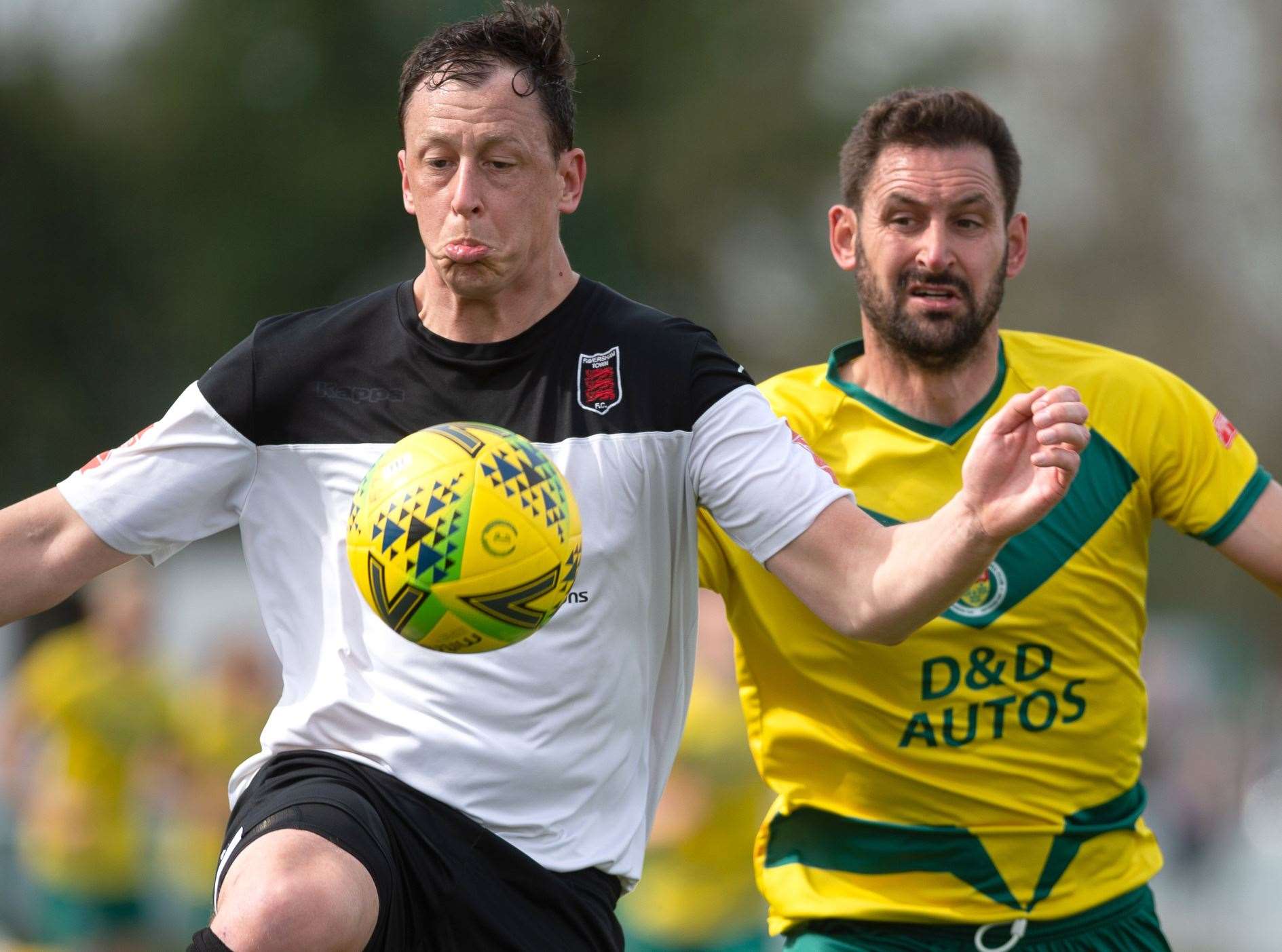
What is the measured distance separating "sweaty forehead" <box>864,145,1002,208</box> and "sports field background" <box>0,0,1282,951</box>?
16357 millimetres

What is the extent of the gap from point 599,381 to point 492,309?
34 cm

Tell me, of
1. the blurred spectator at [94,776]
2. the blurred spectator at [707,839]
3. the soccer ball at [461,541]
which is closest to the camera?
the soccer ball at [461,541]

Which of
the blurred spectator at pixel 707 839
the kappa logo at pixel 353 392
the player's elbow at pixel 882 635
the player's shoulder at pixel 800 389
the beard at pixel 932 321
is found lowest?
the blurred spectator at pixel 707 839

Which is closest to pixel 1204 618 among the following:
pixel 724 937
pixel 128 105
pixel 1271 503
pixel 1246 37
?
pixel 1246 37

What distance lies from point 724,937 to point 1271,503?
397cm

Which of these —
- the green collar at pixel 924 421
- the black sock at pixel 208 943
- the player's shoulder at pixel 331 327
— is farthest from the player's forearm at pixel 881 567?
the black sock at pixel 208 943

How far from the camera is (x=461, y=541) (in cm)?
396

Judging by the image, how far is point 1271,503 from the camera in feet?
16.9

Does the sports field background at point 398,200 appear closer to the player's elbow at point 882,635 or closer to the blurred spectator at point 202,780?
the blurred spectator at point 202,780

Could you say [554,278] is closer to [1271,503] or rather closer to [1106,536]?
[1106,536]

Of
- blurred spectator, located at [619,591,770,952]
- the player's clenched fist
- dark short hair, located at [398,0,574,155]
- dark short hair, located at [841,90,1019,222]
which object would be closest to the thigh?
the player's clenched fist

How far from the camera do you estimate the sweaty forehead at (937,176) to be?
17.3 ft

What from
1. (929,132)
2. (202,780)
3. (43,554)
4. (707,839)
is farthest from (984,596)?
(202,780)

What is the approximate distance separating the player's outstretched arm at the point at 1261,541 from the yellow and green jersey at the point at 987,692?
0.11ft
